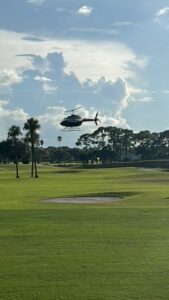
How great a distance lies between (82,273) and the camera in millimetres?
11883

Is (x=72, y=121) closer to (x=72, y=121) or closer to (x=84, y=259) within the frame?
(x=72, y=121)

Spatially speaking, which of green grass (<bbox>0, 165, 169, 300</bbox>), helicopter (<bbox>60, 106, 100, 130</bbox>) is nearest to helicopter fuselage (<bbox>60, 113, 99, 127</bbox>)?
helicopter (<bbox>60, 106, 100, 130</bbox>)

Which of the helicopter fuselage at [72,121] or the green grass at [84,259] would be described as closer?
the green grass at [84,259]

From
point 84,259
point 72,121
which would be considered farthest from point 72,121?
point 84,259

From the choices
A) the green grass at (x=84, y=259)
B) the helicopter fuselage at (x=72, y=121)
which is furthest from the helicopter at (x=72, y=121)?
the green grass at (x=84, y=259)

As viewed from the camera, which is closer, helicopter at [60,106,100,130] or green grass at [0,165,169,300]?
green grass at [0,165,169,300]

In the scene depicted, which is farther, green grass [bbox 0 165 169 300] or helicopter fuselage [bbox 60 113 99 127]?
helicopter fuselage [bbox 60 113 99 127]

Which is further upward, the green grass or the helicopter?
the helicopter

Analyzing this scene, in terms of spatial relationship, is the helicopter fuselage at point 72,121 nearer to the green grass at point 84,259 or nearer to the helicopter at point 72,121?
the helicopter at point 72,121

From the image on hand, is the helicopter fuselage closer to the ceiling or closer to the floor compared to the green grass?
closer to the ceiling

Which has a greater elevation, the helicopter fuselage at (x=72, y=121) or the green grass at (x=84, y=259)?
the helicopter fuselage at (x=72, y=121)

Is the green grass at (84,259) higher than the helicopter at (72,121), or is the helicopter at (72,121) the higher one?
the helicopter at (72,121)

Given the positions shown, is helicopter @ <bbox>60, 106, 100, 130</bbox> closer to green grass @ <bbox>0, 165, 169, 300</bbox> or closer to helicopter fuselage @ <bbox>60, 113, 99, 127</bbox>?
helicopter fuselage @ <bbox>60, 113, 99, 127</bbox>

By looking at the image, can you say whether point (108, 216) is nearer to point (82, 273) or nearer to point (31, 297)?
point (82, 273)
